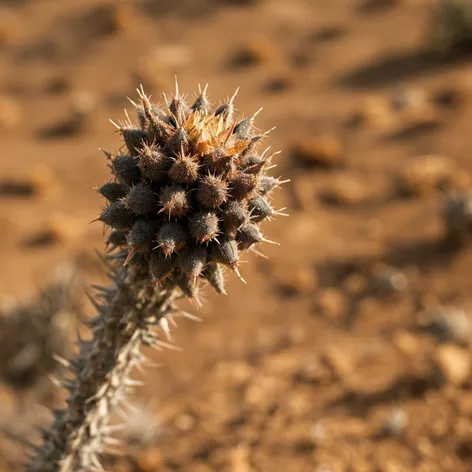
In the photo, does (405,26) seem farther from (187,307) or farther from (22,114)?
(187,307)

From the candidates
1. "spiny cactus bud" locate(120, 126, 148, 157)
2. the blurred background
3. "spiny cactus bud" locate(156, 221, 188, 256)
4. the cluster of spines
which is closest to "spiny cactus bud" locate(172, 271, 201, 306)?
the cluster of spines

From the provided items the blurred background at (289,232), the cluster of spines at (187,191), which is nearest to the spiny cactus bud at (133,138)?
the cluster of spines at (187,191)

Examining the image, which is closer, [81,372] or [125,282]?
[125,282]

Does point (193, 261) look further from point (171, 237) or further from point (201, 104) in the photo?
point (201, 104)

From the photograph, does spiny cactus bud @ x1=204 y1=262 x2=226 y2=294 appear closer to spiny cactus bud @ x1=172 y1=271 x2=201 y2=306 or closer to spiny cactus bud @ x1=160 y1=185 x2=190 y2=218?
spiny cactus bud @ x1=172 y1=271 x2=201 y2=306

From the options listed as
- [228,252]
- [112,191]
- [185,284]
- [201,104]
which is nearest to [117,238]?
[112,191]

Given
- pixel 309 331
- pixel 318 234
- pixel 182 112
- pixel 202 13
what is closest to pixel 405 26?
pixel 202 13
